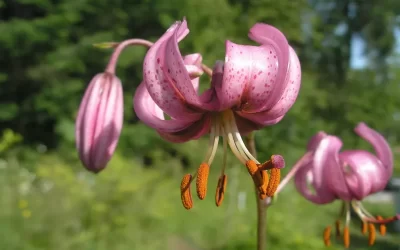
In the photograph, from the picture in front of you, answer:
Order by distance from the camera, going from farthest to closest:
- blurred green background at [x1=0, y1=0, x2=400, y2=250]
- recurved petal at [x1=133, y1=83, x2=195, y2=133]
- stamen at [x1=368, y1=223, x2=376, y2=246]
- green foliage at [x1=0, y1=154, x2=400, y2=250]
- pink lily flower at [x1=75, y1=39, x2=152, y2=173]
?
blurred green background at [x1=0, y1=0, x2=400, y2=250], green foliage at [x1=0, y1=154, x2=400, y2=250], stamen at [x1=368, y1=223, x2=376, y2=246], pink lily flower at [x1=75, y1=39, x2=152, y2=173], recurved petal at [x1=133, y1=83, x2=195, y2=133]

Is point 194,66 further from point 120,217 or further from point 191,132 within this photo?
point 120,217

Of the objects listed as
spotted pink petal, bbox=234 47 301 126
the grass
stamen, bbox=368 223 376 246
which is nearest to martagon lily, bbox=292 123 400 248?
stamen, bbox=368 223 376 246

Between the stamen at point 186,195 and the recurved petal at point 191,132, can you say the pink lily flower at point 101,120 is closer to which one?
the recurved petal at point 191,132

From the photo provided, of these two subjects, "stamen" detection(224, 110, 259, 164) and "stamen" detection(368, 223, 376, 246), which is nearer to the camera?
"stamen" detection(224, 110, 259, 164)

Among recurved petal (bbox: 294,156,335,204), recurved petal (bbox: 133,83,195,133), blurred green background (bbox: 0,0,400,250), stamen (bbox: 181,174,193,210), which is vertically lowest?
blurred green background (bbox: 0,0,400,250)

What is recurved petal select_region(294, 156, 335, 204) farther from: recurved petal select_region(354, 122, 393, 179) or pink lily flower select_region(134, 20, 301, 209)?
pink lily flower select_region(134, 20, 301, 209)

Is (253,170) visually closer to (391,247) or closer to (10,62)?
(391,247)

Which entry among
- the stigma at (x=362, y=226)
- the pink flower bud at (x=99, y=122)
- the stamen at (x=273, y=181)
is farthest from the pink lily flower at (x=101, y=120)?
the stigma at (x=362, y=226)

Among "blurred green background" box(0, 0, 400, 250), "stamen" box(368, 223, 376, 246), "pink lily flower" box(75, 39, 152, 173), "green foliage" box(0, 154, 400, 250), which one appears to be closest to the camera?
"pink lily flower" box(75, 39, 152, 173)

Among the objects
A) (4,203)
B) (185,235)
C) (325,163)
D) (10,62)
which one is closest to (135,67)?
(10,62)
